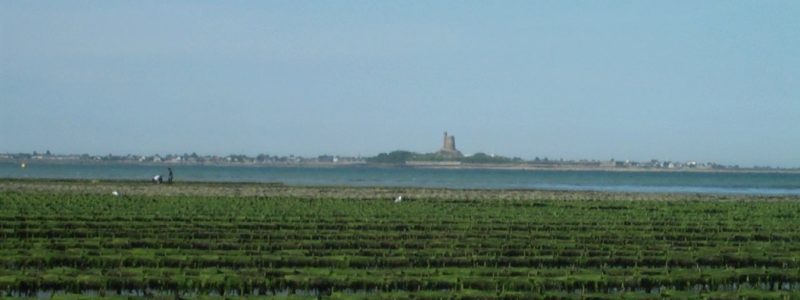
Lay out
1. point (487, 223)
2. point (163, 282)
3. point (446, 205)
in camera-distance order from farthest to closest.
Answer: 1. point (446, 205)
2. point (487, 223)
3. point (163, 282)

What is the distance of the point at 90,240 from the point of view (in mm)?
26000

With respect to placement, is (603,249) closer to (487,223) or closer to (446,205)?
(487,223)

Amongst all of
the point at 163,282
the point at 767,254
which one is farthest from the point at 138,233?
the point at 767,254

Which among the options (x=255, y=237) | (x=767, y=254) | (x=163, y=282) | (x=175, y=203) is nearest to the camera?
(x=163, y=282)

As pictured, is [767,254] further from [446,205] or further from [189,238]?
[446,205]

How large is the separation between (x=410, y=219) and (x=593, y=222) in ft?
18.9

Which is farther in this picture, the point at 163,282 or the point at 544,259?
the point at 544,259

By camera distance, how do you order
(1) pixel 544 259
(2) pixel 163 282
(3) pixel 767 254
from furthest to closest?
(3) pixel 767 254
(1) pixel 544 259
(2) pixel 163 282

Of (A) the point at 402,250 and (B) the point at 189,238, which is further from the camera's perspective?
(B) the point at 189,238

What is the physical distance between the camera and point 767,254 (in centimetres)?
2569

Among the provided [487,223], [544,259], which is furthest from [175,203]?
[544,259]

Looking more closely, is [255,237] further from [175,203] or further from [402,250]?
[175,203]

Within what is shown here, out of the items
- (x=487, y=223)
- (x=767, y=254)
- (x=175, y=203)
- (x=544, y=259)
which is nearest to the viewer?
(x=544, y=259)

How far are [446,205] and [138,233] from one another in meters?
19.8
